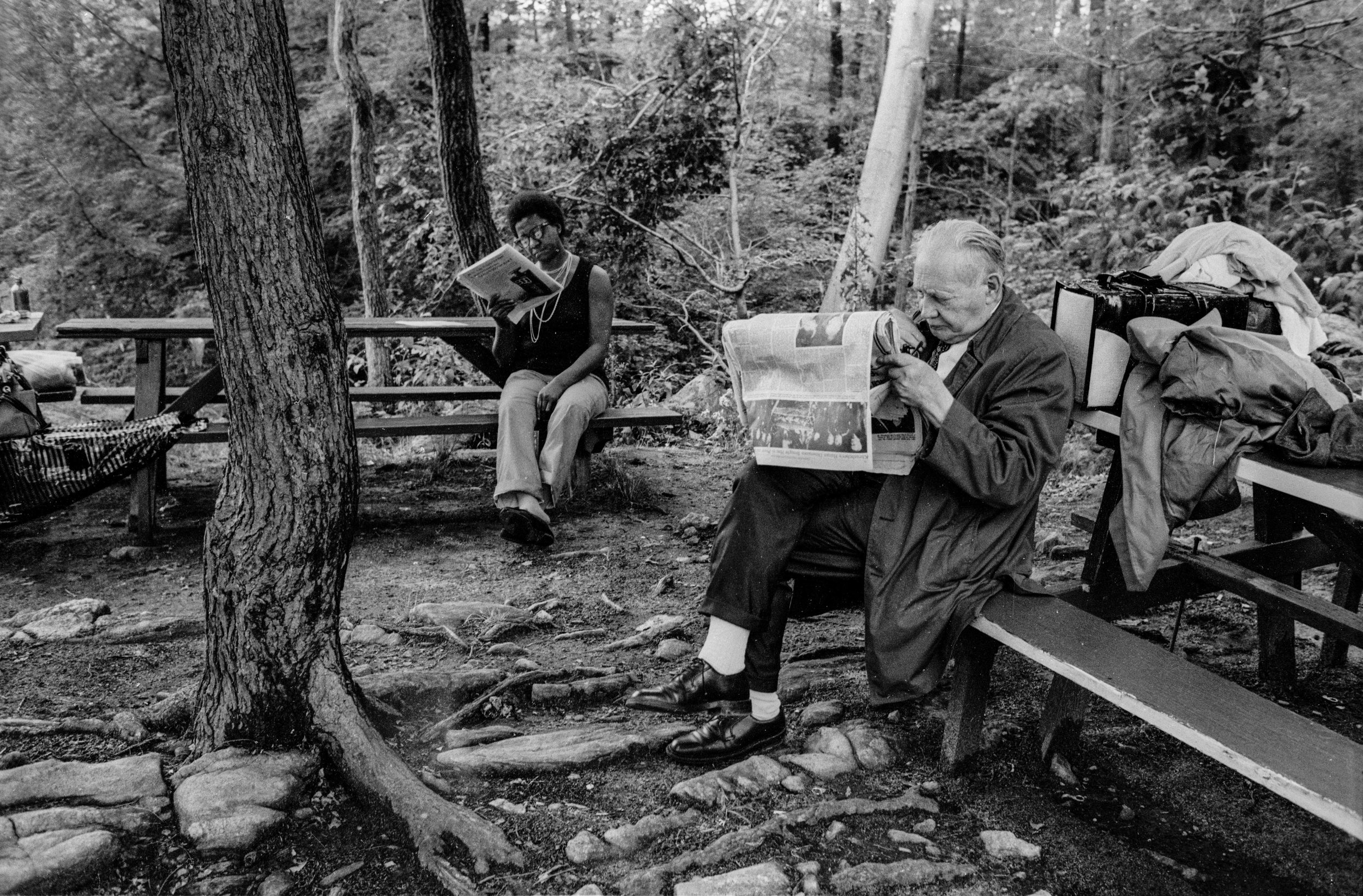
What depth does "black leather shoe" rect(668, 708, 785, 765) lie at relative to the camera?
2.72 meters

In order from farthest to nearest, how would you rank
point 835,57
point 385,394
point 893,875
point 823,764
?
point 835,57
point 385,394
point 823,764
point 893,875

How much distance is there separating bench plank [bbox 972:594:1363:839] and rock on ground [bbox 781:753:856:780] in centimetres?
52

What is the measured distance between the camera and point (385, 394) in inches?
218

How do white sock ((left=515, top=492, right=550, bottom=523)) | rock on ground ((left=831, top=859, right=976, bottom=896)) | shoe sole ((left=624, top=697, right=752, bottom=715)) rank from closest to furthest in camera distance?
rock on ground ((left=831, top=859, right=976, bottom=896))
shoe sole ((left=624, top=697, right=752, bottom=715))
white sock ((left=515, top=492, right=550, bottom=523))

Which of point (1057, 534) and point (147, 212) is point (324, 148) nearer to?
point (147, 212)

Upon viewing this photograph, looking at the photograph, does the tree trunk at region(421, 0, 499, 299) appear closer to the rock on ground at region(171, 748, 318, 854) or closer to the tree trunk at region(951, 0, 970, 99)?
the rock on ground at region(171, 748, 318, 854)

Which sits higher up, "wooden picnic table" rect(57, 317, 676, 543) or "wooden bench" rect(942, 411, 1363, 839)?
"wooden picnic table" rect(57, 317, 676, 543)

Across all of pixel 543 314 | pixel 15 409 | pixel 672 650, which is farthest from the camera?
pixel 543 314

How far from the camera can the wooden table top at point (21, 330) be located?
4.79 metres

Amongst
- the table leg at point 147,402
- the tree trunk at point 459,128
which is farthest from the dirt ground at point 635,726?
the tree trunk at point 459,128

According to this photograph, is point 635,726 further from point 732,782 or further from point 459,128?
point 459,128

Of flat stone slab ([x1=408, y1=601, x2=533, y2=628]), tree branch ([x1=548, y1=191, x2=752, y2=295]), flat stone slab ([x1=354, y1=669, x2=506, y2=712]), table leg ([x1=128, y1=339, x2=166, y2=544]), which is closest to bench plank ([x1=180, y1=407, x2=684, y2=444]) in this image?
table leg ([x1=128, y1=339, x2=166, y2=544])

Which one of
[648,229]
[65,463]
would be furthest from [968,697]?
[648,229]

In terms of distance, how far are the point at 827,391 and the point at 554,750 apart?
1.22m
